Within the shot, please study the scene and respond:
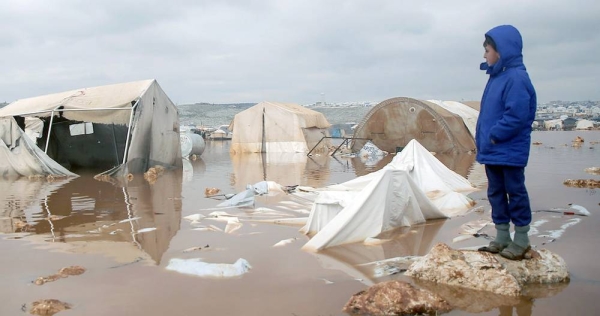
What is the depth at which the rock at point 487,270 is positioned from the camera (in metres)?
3.72

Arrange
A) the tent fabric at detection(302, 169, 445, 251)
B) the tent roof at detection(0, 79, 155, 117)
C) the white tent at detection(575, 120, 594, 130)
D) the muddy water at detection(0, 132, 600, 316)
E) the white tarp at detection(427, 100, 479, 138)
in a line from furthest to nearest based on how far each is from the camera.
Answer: the white tent at detection(575, 120, 594, 130), the white tarp at detection(427, 100, 479, 138), the tent roof at detection(0, 79, 155, 117), the tent fabric at detection(302, 169, 445, 251), the muddy water at detection(0, 132, 600, 316)

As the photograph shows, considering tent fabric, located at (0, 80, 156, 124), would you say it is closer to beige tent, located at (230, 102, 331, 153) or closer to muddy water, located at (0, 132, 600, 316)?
muddy water, located at (0, 132, 600, 316)

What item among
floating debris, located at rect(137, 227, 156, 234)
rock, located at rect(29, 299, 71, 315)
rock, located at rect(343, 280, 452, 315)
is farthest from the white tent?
rock, located at rect(29, 299, 71, 315)

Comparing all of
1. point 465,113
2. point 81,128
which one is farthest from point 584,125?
point 81,128

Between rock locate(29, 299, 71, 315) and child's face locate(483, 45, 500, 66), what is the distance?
364cm

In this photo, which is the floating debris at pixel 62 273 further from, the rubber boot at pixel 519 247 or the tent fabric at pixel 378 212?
the rubber boot at pixel 519 247

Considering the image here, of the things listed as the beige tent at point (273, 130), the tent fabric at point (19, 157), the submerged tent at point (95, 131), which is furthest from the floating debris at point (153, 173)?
the beige tent at point (273, 130)

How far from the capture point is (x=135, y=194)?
10258mm

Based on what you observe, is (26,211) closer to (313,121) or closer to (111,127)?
(111,127)

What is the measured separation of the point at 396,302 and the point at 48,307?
235cm

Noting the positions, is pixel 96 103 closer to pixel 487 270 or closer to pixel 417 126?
pixel 487 270

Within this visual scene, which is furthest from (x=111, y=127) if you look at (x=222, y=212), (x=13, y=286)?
(x=13, y=286)

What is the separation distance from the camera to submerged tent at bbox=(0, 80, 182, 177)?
14234 mm

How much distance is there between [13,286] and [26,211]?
4711 mm
